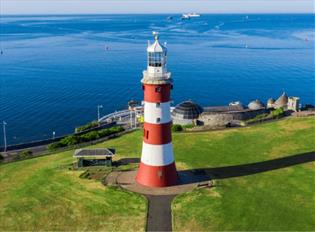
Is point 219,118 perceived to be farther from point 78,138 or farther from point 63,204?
point 63,204

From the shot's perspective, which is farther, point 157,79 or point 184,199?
point 184,199

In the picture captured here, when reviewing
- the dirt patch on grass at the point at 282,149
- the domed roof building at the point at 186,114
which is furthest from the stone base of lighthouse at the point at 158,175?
the domed roof building at the point at 186,114

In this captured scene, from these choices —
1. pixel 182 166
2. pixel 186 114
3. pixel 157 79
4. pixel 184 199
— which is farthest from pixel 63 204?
pixel 186 114

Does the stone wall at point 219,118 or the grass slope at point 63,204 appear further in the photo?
the stone wall at point 219,118

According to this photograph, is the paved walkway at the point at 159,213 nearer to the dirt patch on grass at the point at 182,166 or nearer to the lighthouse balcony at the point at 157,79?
the dirt patch on grass at the point at 182,166

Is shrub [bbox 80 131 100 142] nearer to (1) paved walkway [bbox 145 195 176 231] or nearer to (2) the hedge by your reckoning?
(2) the hedge

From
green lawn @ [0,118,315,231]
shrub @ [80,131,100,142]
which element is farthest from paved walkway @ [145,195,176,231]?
shrub @ [80,131,100,142]

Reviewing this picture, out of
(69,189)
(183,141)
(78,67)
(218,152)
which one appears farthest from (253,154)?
(78,67)
